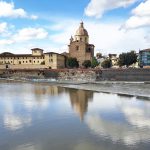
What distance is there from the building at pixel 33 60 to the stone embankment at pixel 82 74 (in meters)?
21.7

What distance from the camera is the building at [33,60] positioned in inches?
5098

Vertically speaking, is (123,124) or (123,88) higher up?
(123,88)

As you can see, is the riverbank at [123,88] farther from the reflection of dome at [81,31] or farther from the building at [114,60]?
the building at [114,60]

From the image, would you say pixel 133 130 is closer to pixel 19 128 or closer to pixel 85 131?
pixel 85 131

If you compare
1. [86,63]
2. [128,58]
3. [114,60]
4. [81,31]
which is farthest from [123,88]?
[114,60]

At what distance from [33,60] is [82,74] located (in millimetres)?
43463

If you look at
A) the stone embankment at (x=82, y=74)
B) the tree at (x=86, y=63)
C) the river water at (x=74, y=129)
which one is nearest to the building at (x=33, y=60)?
the tree at (x=86, y=63)

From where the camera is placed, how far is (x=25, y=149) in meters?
15.9

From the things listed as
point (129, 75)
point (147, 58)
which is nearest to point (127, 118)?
point (129, 75)

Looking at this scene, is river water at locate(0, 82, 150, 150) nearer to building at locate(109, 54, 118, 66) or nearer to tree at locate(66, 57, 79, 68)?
tree at locate(66, 57, 79, 68)

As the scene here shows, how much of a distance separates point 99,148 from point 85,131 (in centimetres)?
364

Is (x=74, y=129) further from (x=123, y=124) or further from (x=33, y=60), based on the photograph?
(x=33, y=60)

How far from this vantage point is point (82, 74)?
94.9 m

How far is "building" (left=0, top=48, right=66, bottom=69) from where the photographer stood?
425ft
